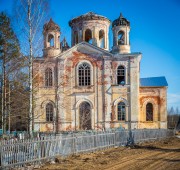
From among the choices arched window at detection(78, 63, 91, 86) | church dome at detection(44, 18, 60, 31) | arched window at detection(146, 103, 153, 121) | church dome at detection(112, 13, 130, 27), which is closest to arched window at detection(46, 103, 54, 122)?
arched window at detection(78, 63, 91, 86)

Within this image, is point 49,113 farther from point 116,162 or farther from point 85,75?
point 116,162

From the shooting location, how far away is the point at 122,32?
2930 centimetres

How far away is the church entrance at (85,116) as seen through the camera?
2791cm

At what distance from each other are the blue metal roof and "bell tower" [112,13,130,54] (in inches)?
145

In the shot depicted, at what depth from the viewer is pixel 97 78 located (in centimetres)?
2816

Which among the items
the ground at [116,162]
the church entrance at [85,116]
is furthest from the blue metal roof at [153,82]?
the ground at [116,162]

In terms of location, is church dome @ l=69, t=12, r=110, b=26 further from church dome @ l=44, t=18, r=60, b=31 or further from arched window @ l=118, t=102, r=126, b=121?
arched window @ l=118, t=102, r=126, b=121

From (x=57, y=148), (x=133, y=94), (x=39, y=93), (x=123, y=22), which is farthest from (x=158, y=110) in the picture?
(x=57, y=148)

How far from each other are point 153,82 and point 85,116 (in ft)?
25.1

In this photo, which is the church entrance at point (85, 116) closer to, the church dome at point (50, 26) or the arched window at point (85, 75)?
the arched window at point (85, 75)

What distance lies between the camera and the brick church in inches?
1091

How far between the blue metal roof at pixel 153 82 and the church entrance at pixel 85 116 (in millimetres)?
5796

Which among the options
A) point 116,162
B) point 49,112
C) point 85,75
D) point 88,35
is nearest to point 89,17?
point 88,35

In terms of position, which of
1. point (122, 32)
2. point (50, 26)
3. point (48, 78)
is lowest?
point (48, 78)
